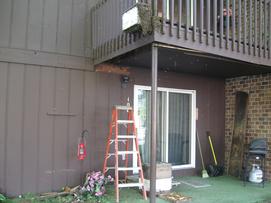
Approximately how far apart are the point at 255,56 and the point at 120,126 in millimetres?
2835

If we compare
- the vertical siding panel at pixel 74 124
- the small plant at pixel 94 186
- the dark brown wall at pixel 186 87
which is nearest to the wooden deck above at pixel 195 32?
the vertical siding panel at pixel 74 124

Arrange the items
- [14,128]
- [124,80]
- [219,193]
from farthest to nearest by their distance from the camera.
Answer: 1. [124,80]
2. [219,193]
3. [14,128]

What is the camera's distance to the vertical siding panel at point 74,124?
5.85 m

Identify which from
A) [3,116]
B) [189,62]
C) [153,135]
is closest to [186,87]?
[189,62]

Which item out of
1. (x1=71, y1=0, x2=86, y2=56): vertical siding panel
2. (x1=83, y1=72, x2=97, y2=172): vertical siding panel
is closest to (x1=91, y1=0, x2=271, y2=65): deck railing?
(x1=71, y1=0, x2=86, y2=56): vertical siding panel

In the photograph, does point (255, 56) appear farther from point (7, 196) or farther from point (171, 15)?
point (7, 196)

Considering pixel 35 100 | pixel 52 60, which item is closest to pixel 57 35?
pixel 52 60

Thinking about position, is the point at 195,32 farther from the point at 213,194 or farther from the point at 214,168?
the point at 214,168

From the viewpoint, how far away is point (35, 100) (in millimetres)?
5527

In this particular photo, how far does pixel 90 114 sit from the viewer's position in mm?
6078

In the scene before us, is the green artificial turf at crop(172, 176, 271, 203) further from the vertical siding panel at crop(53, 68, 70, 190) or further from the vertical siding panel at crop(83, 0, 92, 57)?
the vertical siding panel at crop(83, 0, 92, 57)

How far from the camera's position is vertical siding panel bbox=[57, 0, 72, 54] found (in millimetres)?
5785

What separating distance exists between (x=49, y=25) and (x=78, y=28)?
1.79 feet

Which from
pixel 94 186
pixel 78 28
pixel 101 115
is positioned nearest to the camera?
pixel 94 186
